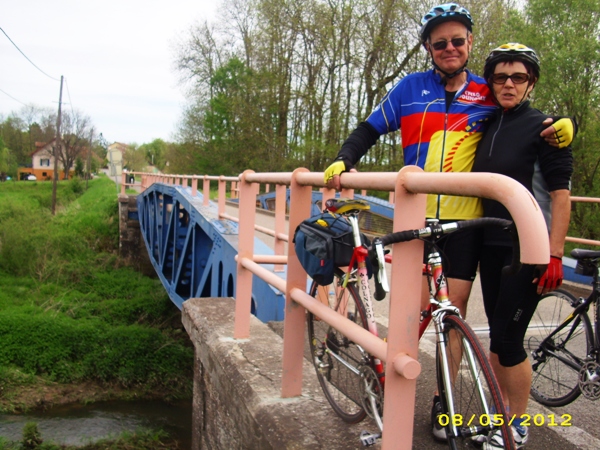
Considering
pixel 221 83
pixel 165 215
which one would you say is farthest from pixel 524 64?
pixel 221 83

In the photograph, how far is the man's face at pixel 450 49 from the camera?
2662 millimetres

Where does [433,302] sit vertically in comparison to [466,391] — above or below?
above

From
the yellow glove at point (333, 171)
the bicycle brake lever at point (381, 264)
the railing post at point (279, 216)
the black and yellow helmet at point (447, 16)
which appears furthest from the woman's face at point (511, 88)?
the railing post at point (279, 216)

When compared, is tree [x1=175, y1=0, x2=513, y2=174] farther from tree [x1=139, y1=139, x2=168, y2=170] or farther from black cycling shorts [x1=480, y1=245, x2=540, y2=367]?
tree [x1=139, y1=139, x2=168, y2=170]

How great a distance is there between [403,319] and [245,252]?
2.01 metres

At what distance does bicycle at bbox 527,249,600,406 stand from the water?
33.7ft

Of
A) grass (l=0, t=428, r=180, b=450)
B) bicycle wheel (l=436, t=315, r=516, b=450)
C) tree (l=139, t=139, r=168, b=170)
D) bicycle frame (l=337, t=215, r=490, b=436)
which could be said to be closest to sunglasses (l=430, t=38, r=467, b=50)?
bicycle frame (l=337, t=215, r=490, b=436)

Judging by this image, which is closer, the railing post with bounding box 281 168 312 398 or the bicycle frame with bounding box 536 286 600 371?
the railing post with bounding box 281 168 312 398

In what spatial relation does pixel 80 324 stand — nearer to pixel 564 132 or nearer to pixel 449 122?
pixel 449 122

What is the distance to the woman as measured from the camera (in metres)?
2.38

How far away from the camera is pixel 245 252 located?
3.86m

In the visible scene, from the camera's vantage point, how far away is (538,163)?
2.46 metres

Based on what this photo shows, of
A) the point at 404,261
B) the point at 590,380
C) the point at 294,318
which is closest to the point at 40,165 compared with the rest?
the point at 294,318

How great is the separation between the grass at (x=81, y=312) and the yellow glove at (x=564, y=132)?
1447 centimetres
